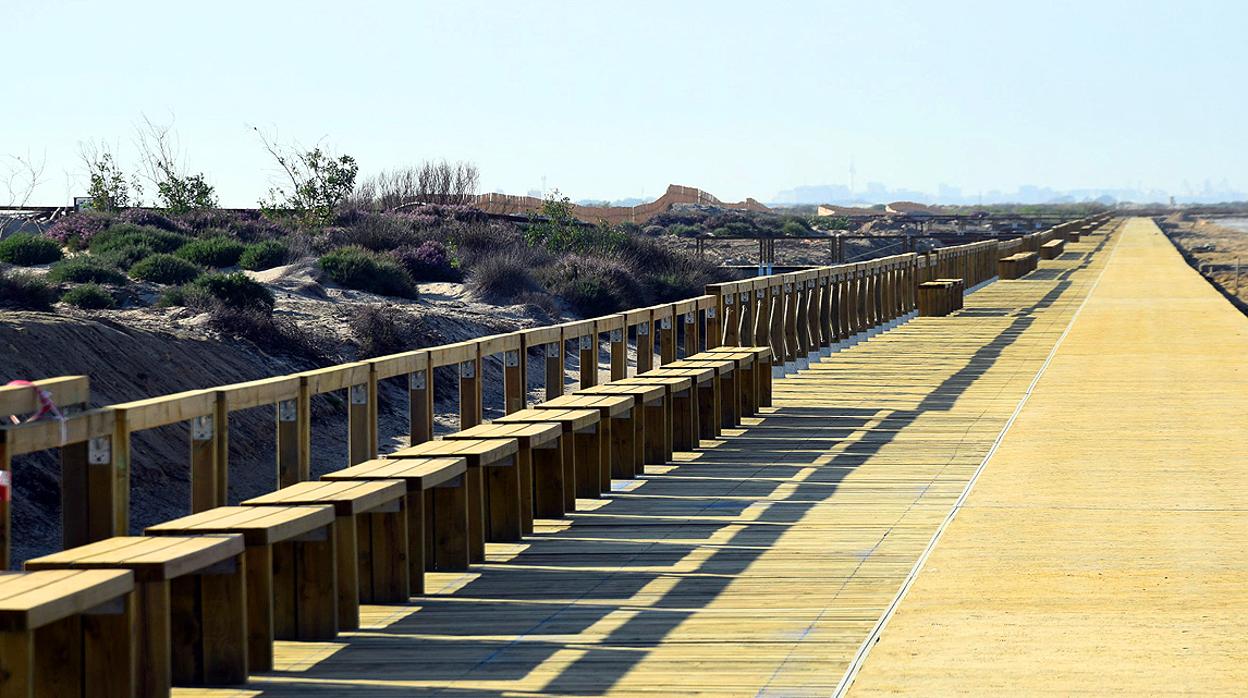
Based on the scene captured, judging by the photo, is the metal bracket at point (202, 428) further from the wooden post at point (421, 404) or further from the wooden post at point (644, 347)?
the wooden post at point (644, 347)

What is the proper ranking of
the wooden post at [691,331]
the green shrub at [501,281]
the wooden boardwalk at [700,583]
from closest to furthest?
1. the wooden boardwalk at [700,583]
2. the wooden post at [691,331]
3. the green shrub at [501,281]

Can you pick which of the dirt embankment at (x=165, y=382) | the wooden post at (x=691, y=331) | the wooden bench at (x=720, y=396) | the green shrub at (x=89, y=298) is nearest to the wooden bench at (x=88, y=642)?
the wooden bench at (x=720, y=396)

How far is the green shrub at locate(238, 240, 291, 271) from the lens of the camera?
36.3 meters

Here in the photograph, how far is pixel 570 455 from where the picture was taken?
36.2 feet

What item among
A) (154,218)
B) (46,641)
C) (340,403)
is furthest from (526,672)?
(154,218)

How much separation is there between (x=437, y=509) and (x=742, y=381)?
734 centimetres

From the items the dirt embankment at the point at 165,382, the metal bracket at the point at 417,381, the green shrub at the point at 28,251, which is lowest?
the dirt embankment at the point at 165,382

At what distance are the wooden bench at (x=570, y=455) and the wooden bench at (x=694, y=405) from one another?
2207mm

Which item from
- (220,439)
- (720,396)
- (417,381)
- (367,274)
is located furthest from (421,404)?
(367,274)

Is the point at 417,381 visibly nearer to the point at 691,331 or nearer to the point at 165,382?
the point at 691,331

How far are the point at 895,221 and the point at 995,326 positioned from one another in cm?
12278

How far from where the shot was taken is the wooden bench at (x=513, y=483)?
32.7 ft

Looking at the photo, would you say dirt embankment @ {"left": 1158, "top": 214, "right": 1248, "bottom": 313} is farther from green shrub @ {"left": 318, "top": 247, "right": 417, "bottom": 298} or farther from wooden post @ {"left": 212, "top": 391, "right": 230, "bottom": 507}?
wooden post @ {"left": 212, "top": 391, "right": 230, "bottom": 507}

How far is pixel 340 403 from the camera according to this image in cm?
2316
